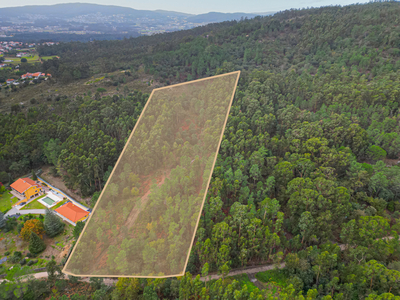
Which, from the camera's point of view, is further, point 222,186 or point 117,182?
point 222,186

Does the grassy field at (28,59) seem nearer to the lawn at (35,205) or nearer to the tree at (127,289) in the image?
the lawn at (35,205)

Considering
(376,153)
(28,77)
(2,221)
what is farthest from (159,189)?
(28,77)

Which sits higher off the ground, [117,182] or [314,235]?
[117,182]

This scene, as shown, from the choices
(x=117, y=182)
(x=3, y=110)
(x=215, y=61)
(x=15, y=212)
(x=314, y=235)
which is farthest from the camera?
(x=215, y=61)

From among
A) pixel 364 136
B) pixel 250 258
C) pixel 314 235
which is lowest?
pixel 250 258

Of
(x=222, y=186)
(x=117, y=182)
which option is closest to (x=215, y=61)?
(x=222, y=186)

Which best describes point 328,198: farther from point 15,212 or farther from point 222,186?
point 15,212

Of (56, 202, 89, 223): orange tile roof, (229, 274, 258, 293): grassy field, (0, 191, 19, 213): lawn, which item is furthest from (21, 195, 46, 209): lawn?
(229, 274, 258, 293): grassy field

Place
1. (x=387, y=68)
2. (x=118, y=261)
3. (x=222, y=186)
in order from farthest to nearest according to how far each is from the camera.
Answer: (x=387, y=68), (x=222, y=186), (x=118, y=261)
